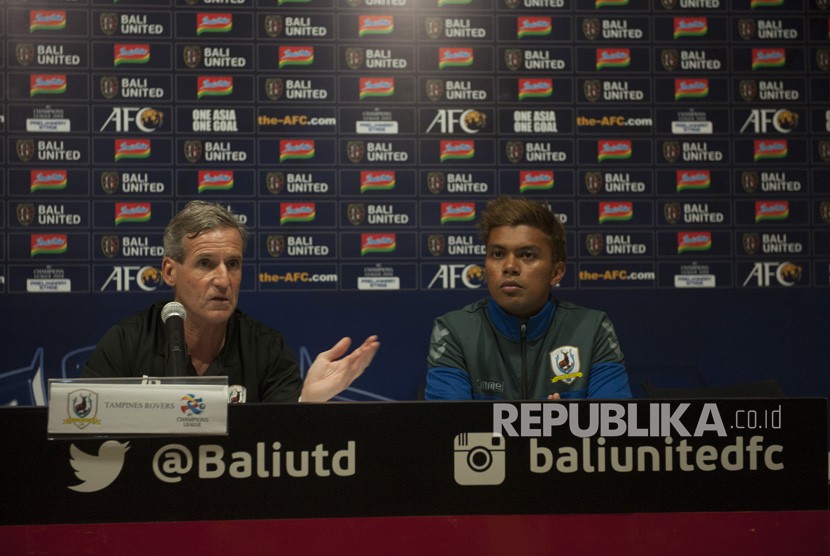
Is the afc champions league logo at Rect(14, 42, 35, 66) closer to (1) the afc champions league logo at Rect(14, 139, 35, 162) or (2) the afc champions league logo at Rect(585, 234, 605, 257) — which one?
(1) the afc champions league logo at Rect(14, 139, 35, 162)

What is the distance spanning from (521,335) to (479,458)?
3.37 feet

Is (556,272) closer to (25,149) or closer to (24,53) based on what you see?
(25,149)

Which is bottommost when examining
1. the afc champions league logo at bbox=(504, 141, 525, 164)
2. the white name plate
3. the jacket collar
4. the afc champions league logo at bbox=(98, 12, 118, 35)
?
the white name plate

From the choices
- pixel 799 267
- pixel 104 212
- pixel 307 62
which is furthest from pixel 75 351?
pixel 799 267

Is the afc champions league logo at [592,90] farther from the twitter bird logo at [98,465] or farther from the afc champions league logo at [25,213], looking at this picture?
the twitter bird logo at [98,465]

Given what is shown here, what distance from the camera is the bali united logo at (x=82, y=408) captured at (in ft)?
3.95

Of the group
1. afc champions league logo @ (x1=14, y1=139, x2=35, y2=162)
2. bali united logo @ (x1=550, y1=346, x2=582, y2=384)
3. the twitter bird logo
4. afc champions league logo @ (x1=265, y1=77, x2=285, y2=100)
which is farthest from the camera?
afc champions league logo @ (x1=265, y1=77, x2=285, y2=100)

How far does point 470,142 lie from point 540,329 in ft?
5.91

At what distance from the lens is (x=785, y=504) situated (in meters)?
1.25

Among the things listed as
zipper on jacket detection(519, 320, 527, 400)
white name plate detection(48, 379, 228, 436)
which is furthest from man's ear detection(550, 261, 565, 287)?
white name plate detection(48, 379, 228, 436)

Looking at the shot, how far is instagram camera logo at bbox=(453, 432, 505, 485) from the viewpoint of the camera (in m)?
1.24

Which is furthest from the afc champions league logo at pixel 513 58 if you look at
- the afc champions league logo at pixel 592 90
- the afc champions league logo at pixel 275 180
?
the afc champions league logo at pixel 275 180

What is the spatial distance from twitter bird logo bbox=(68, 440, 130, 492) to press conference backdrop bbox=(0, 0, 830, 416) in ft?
8.52

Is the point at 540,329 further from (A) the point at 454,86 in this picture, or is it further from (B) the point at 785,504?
(A) the point at 454,86
